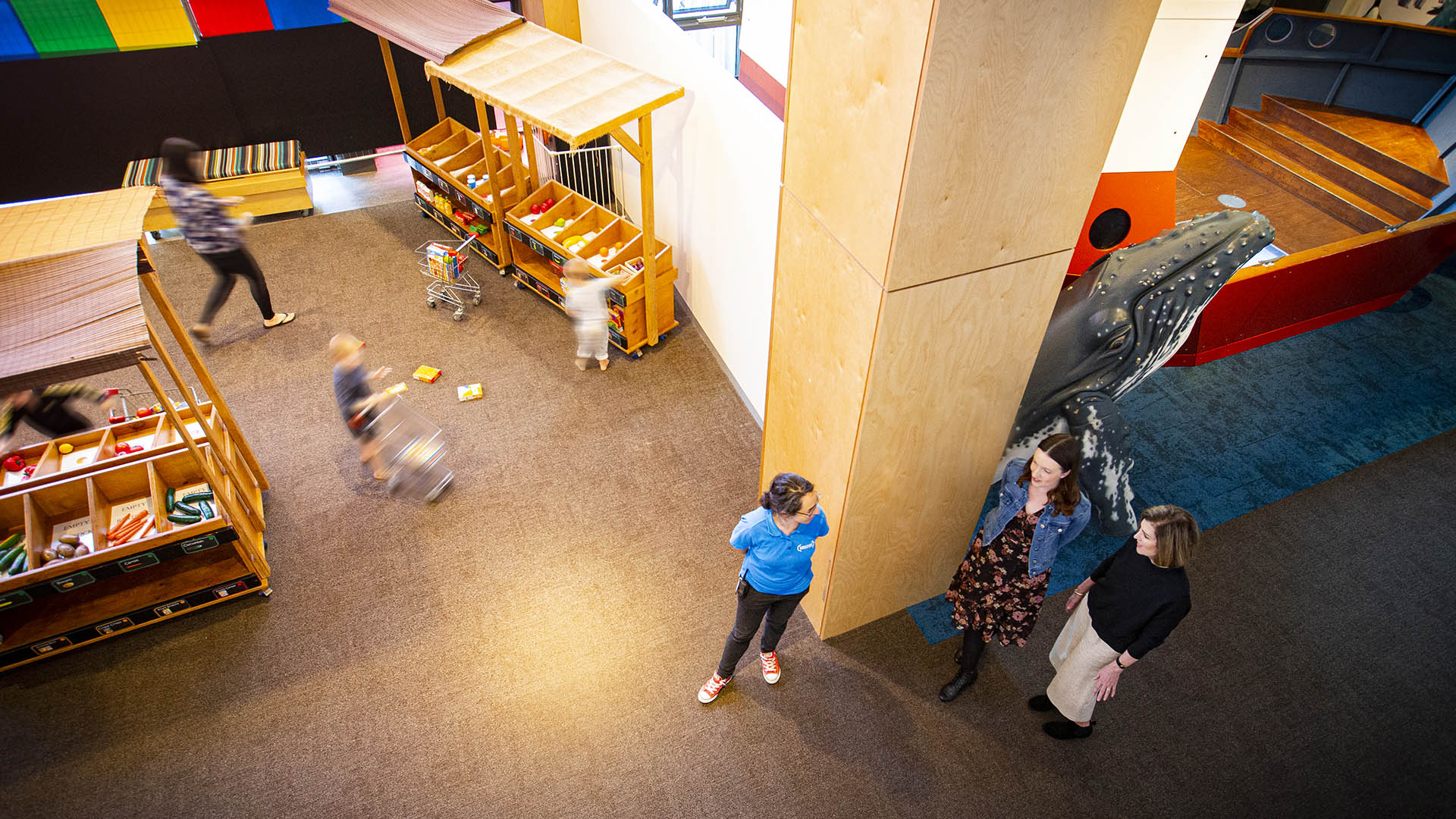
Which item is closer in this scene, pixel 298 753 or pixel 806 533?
pixel 806 533

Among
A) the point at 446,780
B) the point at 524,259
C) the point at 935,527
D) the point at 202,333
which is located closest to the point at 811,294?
the point at 935,527

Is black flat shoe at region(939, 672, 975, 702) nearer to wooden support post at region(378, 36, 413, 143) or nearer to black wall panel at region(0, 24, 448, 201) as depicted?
wooden support post at region(378, 36, 413, 143)

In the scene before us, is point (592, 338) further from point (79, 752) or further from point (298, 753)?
point (79, 752)

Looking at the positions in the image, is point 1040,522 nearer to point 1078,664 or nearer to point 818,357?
point 1078,664

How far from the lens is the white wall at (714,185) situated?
4523 millimetres

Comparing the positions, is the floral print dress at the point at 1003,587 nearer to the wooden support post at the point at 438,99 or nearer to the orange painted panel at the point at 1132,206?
the orange painted panel at the point at 1132,206

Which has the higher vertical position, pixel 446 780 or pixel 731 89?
pixel 731 89

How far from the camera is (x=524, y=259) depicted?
6477 mm

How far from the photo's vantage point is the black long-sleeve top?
2.95 m

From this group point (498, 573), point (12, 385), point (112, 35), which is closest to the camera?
point (12, 385)

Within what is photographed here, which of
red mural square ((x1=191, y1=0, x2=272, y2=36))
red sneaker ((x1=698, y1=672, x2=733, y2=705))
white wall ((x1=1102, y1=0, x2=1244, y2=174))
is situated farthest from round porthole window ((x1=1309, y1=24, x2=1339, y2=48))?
red mural square ((x1=191, y1=0, x2=272, y2=36))

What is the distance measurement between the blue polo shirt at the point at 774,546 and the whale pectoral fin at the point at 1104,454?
205cm

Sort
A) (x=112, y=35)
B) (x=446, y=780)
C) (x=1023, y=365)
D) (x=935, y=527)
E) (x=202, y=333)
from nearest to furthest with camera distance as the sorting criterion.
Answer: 1. (x=1023, y=365)
2. (x=446, y=780)
3. (x=935, y=527)
4. (x=202, y=333)
5. (x=112, y=35)

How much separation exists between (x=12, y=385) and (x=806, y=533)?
3.33 meters
